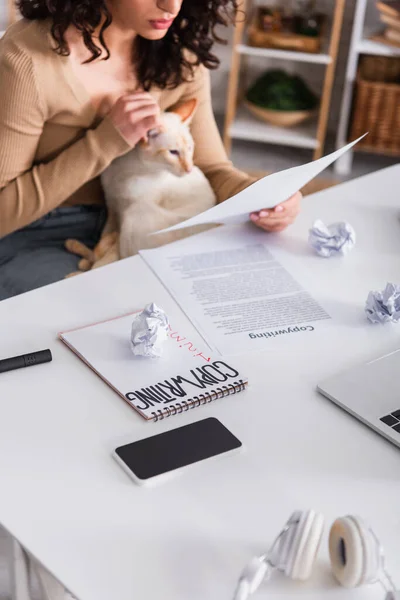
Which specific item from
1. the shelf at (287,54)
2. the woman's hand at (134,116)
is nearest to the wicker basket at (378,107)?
the shelf at (287,54)

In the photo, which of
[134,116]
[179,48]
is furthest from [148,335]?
[179,48]

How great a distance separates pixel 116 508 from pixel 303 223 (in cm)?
73

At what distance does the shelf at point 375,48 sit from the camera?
297 centimetres

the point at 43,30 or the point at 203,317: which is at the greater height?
the point at 43,30

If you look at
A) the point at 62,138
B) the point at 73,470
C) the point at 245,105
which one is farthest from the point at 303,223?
the point at 245,105

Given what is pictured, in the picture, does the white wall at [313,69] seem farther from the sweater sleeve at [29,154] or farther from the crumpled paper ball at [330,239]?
the crumpled paper ball at [330,239]

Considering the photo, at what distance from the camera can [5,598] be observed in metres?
1.01

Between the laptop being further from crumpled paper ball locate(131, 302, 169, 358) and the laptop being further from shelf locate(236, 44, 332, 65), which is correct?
shelf locate(236, 44, 332, 65)

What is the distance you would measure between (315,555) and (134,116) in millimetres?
901

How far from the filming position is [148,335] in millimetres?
947

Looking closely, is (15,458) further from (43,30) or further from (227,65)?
(227,65)

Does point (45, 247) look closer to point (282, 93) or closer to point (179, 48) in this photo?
point (179, 48)

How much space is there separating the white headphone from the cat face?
887mm

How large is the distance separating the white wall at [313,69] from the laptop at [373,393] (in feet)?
8.90
